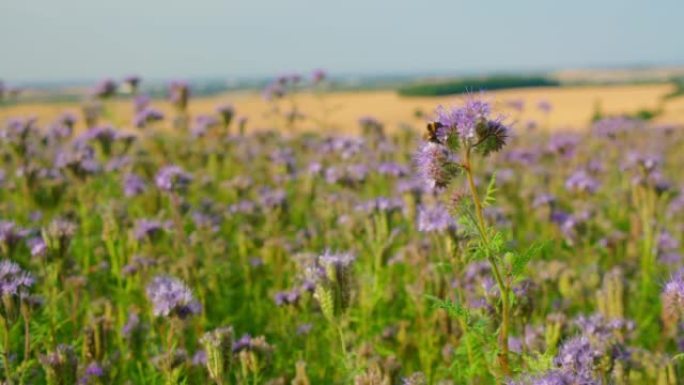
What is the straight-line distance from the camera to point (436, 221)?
4.89 meters

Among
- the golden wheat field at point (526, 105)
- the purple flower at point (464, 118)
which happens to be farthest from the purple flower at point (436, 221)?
the golden wheat field at point (526, 105)

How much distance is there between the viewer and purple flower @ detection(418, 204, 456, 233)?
15.6ft

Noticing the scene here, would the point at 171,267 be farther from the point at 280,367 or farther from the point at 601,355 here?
the point at 601,355

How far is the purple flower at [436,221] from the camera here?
15.6ft

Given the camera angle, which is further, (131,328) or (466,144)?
(131,328)

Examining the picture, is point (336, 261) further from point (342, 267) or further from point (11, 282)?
point (11, 282)

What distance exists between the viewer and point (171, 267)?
20.3 ft

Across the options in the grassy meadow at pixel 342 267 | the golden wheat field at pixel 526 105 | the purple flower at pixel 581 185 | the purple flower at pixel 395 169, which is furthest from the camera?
the golden wheat field at pixel 526 105

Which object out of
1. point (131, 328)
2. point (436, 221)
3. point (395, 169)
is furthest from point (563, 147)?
point (131, 328)

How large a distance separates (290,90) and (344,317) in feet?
29.2

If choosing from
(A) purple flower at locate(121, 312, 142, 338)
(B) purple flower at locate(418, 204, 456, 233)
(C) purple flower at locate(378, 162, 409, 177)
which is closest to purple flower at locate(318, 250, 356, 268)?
(B) purple flower at locate(418, 204, 456, 233)

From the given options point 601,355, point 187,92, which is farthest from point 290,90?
point 601,355

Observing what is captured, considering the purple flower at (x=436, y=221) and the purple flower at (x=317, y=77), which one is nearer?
the purple flower at (x=436, y=221)

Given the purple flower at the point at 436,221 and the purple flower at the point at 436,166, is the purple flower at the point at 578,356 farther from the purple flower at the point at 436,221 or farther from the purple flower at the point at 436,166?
the purple flower at the point at 436,221
